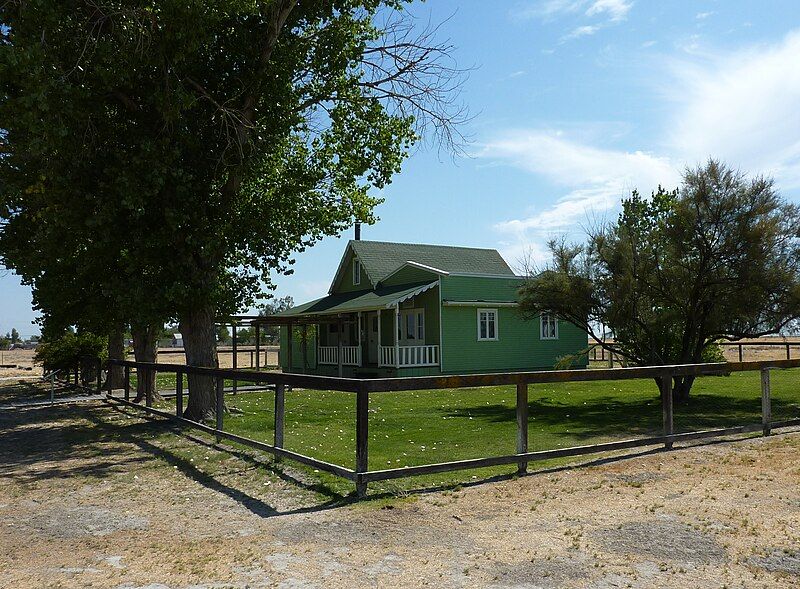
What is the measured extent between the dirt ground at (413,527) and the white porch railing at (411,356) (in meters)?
18.0

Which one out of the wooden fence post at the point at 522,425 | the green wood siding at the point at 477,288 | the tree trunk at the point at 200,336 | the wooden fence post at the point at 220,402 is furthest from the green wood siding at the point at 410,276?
the wooden fence post at the point at 522,425

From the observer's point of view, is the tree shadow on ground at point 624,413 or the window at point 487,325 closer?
the tree shadow on ground at point 624,413

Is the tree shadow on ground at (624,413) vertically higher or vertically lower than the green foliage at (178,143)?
lower

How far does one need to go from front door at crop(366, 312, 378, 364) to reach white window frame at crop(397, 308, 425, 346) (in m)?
1.50

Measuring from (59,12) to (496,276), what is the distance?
2101 centimetres

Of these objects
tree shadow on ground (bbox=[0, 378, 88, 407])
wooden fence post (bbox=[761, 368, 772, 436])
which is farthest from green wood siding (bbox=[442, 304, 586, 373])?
wooden fence post (bbox=[761, 368, 772, 436])

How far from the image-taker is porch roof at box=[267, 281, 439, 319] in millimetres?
27359

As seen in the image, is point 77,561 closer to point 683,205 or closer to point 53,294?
point 53,294

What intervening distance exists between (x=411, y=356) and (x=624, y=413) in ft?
43.2

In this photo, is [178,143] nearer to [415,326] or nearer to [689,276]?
[689,276]

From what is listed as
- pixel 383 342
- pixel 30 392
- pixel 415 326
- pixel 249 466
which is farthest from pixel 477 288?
pixel 249 466

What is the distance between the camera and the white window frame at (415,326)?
29.8 meters

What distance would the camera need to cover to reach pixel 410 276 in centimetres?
3028

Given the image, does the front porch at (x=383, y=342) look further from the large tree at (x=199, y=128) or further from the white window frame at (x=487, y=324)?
the large tree at (x=199, y=128)
